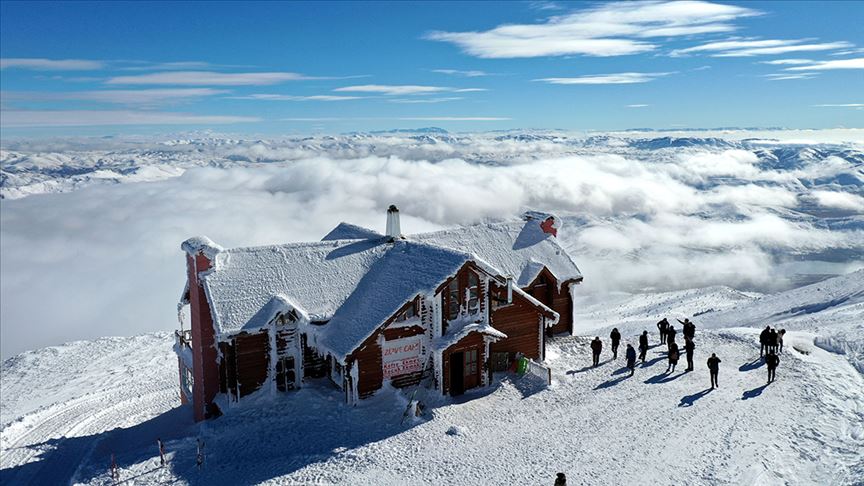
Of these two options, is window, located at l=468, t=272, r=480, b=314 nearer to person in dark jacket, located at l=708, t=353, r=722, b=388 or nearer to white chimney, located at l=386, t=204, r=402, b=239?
white chimney, located at l=386, t=204, r=402, b=239

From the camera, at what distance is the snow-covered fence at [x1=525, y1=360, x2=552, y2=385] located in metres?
26.8

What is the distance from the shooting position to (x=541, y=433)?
2211 centimetres

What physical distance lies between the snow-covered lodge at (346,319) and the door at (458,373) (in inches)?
1.8

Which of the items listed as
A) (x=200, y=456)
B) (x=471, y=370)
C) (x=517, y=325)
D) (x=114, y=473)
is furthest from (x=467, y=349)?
(x=114, y=473)

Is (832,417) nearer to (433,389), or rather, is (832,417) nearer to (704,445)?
(704,445)

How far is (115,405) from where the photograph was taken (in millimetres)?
35250

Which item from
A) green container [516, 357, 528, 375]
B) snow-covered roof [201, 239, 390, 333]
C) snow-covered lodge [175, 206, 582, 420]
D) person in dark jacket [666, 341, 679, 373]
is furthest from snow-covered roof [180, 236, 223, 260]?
person in dark jacket [666, 341, 679, 373]

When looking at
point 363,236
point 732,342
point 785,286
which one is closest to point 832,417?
point 732,342

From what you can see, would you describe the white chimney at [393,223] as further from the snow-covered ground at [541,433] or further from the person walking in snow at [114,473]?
the person walking in snow at [114,473]

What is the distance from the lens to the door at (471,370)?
87.0 feet

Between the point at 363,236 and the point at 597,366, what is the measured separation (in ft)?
46.8

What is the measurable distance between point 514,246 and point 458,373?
10.5 metres

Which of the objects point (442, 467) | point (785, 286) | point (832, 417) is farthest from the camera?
point (785, 286)

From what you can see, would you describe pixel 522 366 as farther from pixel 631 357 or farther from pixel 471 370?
pixel 631 357
